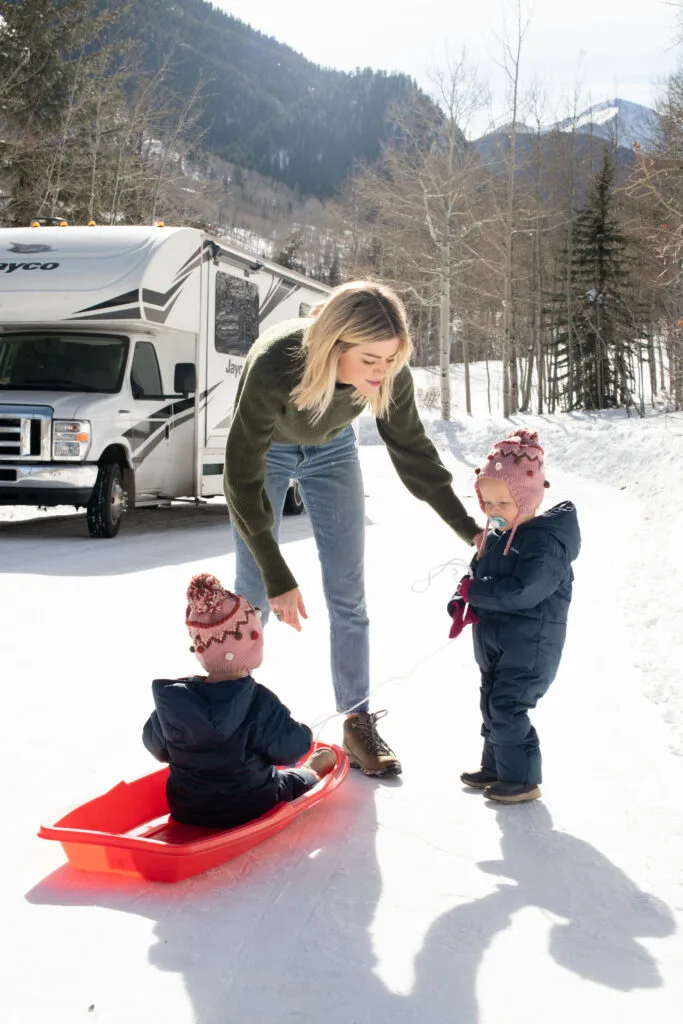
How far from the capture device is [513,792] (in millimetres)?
3488

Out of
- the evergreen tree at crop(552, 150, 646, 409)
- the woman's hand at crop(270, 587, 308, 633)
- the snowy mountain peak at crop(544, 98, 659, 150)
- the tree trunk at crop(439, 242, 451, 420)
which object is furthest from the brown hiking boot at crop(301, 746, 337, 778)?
the evergreen tree at crop(552, 150, 646, 409)

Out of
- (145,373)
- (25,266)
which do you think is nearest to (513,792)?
(145,373)

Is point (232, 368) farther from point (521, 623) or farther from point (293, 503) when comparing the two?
point (521, 623)

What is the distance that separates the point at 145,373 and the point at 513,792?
8.22 meters

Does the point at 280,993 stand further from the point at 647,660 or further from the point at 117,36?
the point at 117,36

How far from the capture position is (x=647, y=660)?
17.7ft

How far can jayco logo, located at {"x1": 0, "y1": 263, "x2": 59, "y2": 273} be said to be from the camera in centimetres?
1019

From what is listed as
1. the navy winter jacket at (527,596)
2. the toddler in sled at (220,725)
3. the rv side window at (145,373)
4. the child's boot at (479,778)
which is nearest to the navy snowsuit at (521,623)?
the navy winter jacket at (527,596)

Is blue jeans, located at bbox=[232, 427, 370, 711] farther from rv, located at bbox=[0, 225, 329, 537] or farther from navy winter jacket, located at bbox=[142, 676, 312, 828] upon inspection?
rv, located at bbox=[0, 225, 329, 537]

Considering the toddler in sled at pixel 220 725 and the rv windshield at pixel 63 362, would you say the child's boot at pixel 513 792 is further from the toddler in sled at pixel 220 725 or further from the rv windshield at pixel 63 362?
the rv windshield at pixel 63 362

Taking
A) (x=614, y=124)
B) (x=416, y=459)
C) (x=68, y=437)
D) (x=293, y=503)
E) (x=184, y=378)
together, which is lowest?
(x=416, y=459)

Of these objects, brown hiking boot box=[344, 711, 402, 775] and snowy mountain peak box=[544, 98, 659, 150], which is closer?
brown hiking boot box=[344, 711, 402, 775]

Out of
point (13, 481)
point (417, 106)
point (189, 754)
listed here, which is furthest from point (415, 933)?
point (417, 106)

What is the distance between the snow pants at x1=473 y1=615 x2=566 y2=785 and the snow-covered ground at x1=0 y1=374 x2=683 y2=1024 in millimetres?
177
